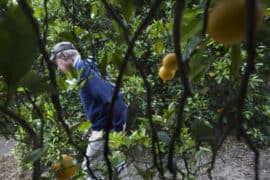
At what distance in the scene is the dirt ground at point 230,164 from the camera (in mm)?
2941

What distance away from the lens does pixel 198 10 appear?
2.15ft

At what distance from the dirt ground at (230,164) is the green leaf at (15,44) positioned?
2.30 m

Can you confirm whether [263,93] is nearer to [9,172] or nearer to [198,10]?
[9,172]

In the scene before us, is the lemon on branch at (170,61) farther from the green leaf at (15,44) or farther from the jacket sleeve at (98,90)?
the jacket sleeve at (98,90)

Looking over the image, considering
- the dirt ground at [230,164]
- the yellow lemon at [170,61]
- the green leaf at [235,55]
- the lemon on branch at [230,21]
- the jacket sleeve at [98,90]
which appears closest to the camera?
the lemon on branch at [230,21]

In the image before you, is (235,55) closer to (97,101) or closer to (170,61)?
(170,61)

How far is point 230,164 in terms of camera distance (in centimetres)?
314

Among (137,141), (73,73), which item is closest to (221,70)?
(137,141)

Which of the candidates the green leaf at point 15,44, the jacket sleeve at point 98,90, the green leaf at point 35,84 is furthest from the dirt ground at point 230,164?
the green leaf at point 15,44

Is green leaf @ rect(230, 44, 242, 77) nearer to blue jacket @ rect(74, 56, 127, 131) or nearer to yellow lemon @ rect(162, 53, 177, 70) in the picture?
yellow lemon @ rect(162, 53, 177, 70)

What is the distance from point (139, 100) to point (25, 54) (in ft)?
6.98

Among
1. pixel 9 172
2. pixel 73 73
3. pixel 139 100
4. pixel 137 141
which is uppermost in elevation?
pixel 139 100

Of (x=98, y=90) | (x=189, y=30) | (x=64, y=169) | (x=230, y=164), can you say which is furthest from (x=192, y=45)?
(x=230, y=164)

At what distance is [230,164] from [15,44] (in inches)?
114
